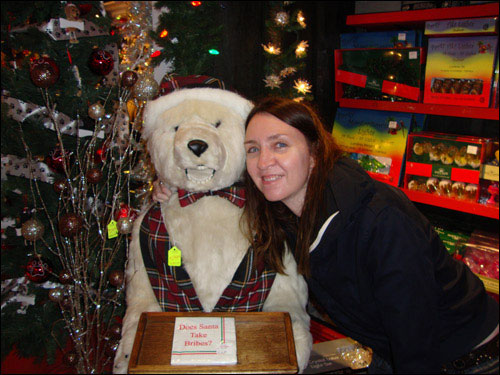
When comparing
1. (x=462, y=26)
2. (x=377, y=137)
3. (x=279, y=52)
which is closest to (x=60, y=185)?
(x=279, y=52)

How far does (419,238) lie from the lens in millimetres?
1173

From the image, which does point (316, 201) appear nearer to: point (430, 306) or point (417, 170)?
point (430, 306)

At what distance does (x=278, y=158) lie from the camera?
4.45 feet

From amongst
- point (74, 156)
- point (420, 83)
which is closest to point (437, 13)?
point (420, 83)

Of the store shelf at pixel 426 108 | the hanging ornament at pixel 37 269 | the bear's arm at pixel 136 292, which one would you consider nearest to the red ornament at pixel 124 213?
the bear's arm at pixel 136 292

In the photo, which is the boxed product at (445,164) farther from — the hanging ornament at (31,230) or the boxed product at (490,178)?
the hanging ornament at (31,230)

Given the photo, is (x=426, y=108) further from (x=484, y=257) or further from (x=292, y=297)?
(x=292, y=297)

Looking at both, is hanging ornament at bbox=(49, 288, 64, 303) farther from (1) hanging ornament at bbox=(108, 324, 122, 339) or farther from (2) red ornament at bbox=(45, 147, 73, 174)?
(2) red ornament at bbox=(45, 147, 73, 174)

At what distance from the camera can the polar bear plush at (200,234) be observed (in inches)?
55.7

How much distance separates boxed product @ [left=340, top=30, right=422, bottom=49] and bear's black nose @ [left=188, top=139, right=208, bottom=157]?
1.94 metres

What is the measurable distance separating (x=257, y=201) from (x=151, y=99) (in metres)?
0.68

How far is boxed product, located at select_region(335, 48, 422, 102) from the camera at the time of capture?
8.34 feet

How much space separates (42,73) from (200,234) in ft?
2.91

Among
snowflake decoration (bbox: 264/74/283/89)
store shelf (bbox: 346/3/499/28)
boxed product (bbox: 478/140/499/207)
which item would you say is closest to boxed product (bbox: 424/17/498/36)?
store shelf (bbox: 346/3/499/28)
